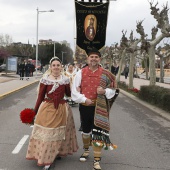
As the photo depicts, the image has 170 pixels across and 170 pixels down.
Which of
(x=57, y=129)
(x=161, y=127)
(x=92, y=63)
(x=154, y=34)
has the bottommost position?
(x=161, y=127)

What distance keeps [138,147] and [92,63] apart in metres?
2.31

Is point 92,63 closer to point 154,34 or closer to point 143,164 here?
point 143,164

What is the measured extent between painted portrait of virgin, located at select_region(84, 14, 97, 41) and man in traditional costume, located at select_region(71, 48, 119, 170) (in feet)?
31.0

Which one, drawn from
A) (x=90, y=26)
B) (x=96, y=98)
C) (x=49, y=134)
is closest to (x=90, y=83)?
(x=96, y=98)

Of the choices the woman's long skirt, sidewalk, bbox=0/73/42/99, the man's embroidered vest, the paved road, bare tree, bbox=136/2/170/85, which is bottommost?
sidewalk, bbox=0/73/42/99

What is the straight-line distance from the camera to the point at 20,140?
695 cm

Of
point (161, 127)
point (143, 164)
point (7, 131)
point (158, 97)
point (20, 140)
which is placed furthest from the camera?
point (158, 97)

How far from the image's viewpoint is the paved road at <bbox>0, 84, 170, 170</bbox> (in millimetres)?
5250

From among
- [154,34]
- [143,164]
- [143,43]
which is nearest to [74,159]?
[143,164]

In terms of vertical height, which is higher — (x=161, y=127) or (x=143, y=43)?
(x=143, y=43)

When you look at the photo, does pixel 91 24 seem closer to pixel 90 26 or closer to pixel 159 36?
pixel 90 26

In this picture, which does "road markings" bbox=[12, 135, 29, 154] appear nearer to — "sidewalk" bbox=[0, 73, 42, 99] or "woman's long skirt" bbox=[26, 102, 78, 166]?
"woman's long skirt" bbox=[26, 102, 78, 166]

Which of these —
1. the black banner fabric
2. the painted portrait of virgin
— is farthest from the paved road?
the painted portrait of virgin

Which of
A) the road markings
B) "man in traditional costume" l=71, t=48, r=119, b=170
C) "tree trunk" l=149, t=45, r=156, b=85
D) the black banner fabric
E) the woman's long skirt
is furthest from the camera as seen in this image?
"tree trunk" l=149, t=45, r=156, b=85
